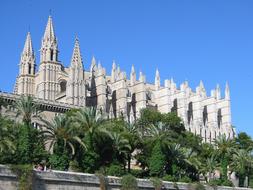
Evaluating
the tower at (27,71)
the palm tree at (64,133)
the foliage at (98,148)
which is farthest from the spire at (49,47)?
the palm tree at (64,133)

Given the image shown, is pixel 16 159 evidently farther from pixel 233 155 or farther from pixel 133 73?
pixel 133 73

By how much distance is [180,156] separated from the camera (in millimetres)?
46469

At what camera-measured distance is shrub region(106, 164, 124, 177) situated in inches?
1557

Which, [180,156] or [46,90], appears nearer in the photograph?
[180,156]

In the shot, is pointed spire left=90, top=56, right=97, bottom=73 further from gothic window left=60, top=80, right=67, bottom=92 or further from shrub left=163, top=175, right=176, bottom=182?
shrub left=163, top=175, right=176, bottom=182

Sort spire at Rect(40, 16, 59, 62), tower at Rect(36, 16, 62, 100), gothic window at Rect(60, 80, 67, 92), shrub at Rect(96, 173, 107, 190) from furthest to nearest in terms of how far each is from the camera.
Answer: gothic window at Rect(60, 80, 67, 92), spire at Rect(40, 16, 59, 62), tower at Rect(36, 16, 62, 100), shrub at Rect(96, 173, 107, 190)

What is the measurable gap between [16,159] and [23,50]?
50785 mm

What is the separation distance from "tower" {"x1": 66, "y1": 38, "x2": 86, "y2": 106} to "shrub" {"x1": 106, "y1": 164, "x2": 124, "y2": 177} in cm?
3034

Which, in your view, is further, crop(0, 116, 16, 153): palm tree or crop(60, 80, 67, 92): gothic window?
crop(60, 80, 67, 92): gothic window

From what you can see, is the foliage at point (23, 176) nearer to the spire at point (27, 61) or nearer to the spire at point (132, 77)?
the spire at point (27, 61)

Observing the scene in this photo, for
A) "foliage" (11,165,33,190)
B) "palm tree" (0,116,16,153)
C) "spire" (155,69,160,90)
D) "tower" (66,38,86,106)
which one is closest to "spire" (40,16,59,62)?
"tower" (66,38,86,106)

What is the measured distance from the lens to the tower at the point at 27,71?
8181cm

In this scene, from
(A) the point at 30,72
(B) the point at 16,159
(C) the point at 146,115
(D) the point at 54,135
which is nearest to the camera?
(B) the point at 16,159

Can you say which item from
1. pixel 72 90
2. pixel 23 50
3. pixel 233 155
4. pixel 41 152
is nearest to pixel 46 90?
pixel 72 90
